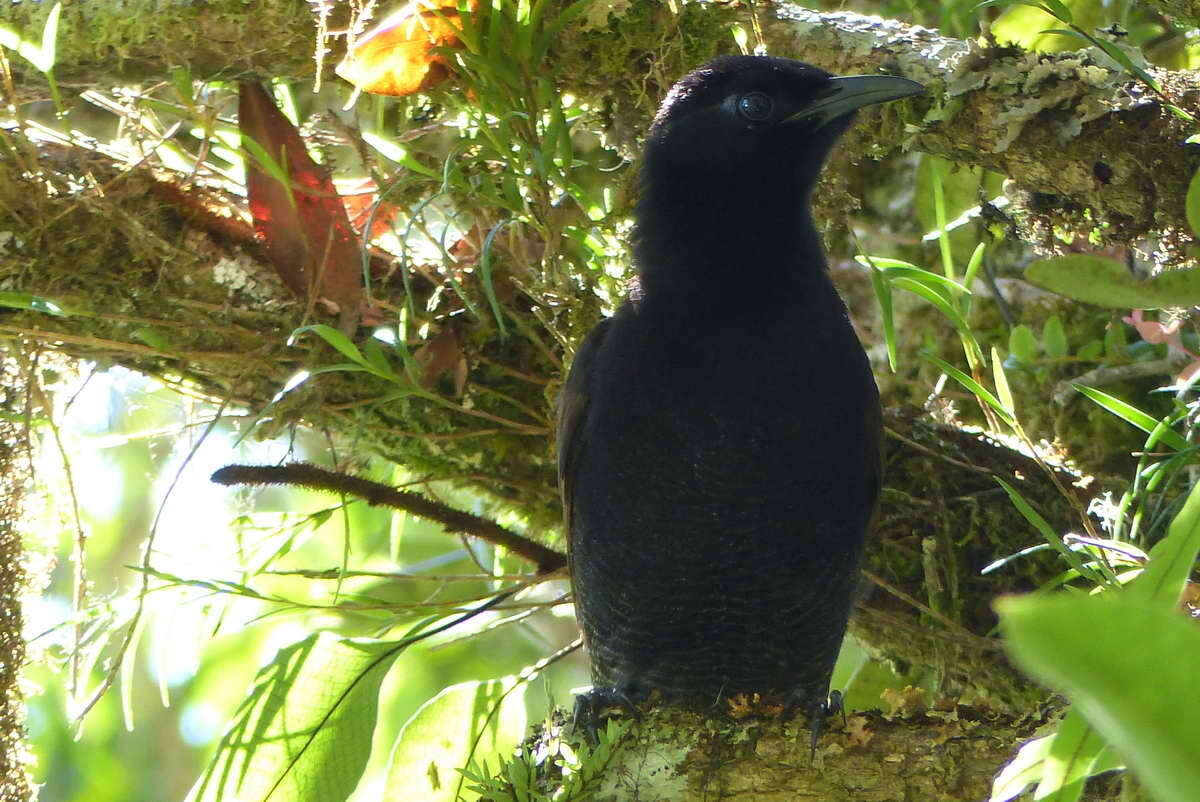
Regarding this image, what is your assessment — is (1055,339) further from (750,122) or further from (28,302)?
(28,302)

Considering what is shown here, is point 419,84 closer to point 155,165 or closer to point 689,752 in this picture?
point 155,165

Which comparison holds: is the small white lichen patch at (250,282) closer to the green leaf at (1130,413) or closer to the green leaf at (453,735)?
the green leaf at (453,735)

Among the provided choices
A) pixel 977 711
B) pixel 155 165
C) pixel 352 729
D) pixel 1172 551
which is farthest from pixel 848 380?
pixel 155 165

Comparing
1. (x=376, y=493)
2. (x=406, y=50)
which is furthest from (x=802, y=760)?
(x=406, y=50)

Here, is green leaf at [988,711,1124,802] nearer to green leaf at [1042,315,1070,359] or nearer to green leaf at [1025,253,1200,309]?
green leaf at [1025,253,1200,309]

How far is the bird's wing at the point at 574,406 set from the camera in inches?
115

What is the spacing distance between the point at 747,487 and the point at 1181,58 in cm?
216

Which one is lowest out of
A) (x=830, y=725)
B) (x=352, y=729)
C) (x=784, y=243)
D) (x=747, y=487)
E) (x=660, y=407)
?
(x=352, y=729)

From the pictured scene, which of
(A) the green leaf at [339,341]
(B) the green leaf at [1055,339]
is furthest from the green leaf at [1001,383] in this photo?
(A) the green leaf at [339,341]

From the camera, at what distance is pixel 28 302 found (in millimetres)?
2846

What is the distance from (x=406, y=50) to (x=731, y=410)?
111 cm

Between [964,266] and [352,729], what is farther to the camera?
[964,266]

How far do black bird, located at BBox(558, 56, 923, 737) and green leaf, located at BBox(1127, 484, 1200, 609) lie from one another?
149cm

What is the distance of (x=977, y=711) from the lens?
219cm
